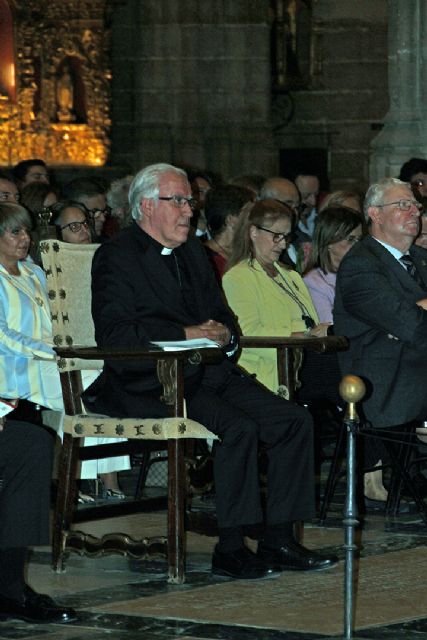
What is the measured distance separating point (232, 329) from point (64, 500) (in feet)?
3.41

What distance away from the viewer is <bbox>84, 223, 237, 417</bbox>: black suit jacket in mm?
6980

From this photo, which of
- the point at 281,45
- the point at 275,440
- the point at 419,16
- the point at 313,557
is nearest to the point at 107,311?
the point at 275,440

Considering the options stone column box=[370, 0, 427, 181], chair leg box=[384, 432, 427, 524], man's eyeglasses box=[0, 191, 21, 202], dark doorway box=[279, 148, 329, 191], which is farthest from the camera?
dark doorway box=[279, 148, 329, 191]

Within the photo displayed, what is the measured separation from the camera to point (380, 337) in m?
7.91

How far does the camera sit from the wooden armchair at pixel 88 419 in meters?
6.76

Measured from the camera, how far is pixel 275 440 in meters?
7.06

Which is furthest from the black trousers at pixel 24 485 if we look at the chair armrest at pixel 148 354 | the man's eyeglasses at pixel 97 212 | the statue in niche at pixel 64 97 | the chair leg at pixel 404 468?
the statue in niche at pixel 64 97

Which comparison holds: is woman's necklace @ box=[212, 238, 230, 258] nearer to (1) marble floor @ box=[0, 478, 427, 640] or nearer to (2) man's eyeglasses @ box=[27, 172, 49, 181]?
(1) marble floor @ box=[0, 478, 427, 640]

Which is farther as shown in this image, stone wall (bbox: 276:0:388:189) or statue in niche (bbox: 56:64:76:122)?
stone wall (bbox: 276:0:388:189)

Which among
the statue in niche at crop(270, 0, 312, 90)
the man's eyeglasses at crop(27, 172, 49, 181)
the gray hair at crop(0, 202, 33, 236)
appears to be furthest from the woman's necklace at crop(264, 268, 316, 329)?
the statue in niche at crop(270, 0, 312, 90)

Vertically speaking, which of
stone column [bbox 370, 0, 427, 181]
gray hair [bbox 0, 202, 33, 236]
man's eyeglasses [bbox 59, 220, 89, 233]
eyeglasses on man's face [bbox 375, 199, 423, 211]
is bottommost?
man's eyeglasses [bbox 59, 220, 89, 233]

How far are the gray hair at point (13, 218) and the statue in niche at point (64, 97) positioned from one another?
985cm

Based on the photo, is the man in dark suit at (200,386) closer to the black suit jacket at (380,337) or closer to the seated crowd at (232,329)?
the seated crowd at (232,329)

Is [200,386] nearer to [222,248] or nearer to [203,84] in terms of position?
[222,248]
